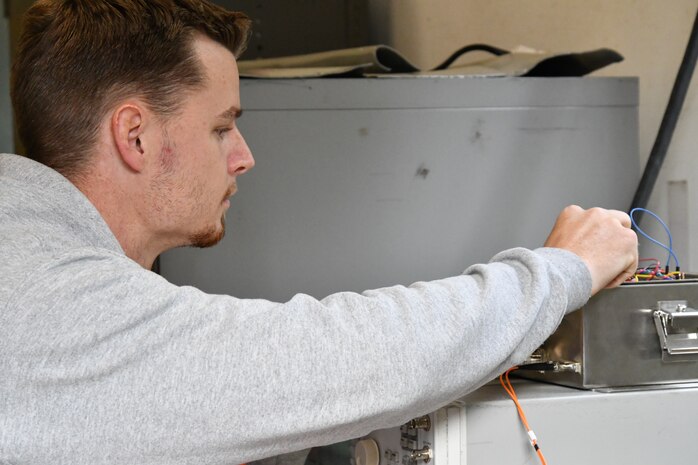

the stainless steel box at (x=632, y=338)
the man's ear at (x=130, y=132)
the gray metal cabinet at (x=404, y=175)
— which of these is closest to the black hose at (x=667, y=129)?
the gray metal cabinet at (x=404, y=175)

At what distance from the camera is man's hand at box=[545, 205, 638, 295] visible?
3.26 feet

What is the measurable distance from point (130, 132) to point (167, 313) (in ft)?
0.93

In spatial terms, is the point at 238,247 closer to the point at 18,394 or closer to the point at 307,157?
the point at 307,157

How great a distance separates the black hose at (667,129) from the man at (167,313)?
1.61 ft

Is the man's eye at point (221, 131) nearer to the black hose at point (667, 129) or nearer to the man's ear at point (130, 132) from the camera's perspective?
the man's ear at point (130, 132)

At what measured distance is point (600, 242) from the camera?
102 centimetres

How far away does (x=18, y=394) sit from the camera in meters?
0.82

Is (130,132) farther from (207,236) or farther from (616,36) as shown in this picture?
(616,36)

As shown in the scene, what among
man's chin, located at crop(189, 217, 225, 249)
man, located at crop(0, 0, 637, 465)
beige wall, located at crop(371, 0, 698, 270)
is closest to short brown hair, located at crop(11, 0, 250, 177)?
man, located at crop(0, 0, 637, 465)

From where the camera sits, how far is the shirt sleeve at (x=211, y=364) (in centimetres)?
82

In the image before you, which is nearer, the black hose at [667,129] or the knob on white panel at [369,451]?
the knob on white panel at [369,451]

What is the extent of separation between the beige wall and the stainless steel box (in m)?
0.58

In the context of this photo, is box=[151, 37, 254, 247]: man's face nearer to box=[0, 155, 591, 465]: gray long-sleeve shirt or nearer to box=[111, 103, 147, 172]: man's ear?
box=[111, 103, 147, 172]: man's ear

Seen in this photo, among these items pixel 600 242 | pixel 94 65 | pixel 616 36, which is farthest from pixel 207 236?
pixel 616 36
